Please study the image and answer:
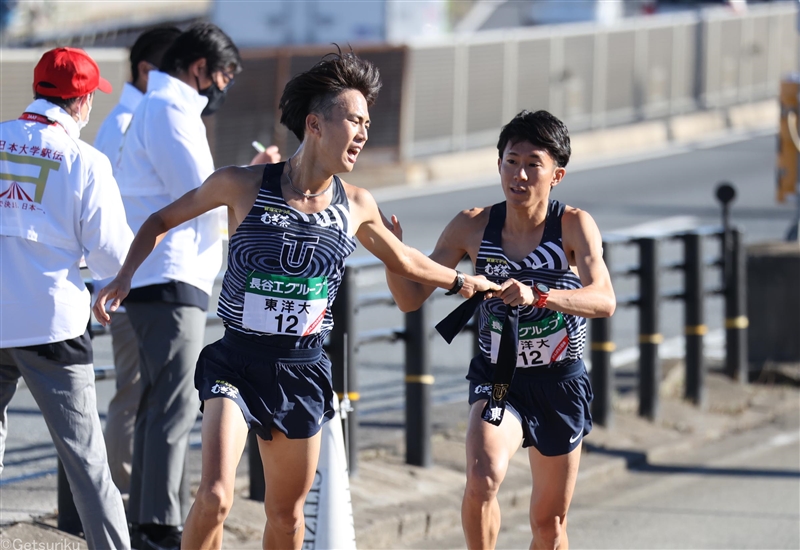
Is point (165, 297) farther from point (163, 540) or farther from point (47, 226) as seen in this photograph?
point (163, 540)

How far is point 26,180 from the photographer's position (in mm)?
4547

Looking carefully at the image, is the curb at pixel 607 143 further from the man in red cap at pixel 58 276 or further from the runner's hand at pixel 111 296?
the runner's hand at pixel 111 296

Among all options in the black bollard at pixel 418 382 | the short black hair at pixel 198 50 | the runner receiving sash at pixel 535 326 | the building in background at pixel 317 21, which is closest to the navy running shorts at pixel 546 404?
the runner receiving sash at pixel 535 326

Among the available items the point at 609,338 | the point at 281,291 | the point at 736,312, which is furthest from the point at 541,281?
the point at 736,312

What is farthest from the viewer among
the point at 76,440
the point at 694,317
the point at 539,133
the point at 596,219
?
the point at 596,219

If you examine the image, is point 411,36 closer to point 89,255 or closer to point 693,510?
point 693,510

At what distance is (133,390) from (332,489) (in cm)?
119

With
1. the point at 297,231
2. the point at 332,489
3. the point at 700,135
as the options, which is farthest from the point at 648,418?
the point at 700,135

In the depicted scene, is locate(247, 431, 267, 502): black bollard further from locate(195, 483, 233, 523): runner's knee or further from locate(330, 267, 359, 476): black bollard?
locate(195, 483, 233, 523): runner's knee

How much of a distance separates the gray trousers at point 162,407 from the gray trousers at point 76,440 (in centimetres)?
69

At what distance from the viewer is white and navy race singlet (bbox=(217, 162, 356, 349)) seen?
14.4 feet

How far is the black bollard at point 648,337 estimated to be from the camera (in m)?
8.77

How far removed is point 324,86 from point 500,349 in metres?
1.21

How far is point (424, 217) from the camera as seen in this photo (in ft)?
57.4
